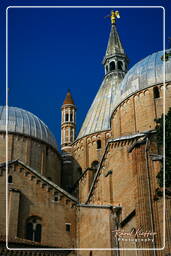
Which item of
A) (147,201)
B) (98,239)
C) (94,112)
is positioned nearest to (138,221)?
(147,201)

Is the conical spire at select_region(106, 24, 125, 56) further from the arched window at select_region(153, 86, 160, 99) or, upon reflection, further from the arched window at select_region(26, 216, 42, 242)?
the arched window at select_region(26, 216, 42, 242)

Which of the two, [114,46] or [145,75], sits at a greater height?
[114,46]

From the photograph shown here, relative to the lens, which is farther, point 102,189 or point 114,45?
point 114,45

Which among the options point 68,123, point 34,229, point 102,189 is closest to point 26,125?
point 68,123

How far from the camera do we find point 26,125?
32.8 m

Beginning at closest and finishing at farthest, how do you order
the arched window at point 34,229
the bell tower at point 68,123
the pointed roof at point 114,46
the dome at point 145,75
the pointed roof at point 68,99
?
the arched window at point 34,229, the dome at point 145,75, the bell tower at point 68,123, the pointed roof at point 68,99, the pointed roof at point 114,46

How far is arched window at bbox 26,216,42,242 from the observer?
24312mm

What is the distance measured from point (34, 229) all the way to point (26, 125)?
1025 centimetres

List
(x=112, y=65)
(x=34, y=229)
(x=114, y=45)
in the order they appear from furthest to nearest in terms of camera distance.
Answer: (x=114, y=45) → (x=112, y=65) → (x=34, y=229)

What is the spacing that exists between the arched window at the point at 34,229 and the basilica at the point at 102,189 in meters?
0.05

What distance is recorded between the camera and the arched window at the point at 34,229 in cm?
2431

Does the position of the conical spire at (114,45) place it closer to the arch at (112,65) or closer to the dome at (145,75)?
the arch at (112,65)

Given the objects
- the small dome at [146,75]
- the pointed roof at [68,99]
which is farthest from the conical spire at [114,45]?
the small dome at [146,75]

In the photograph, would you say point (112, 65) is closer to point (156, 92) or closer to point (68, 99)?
point (68, 99)
